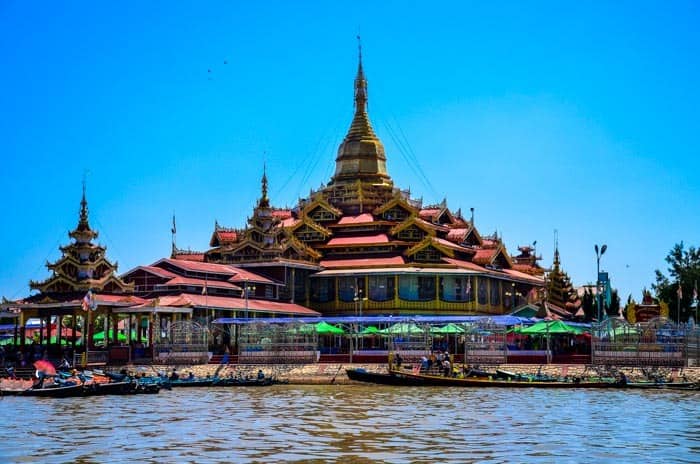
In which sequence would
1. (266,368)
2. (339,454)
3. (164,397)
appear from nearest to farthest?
(339,454)
(164,397)
(266,368)

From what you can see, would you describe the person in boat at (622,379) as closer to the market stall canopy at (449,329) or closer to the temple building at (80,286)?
the market stall canopy at (449,329)

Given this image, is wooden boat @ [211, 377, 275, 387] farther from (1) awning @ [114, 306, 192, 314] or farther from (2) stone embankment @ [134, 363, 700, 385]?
(1) awning @ [114, 306, 192, 314]

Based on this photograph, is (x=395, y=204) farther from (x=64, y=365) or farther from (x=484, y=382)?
(x=64, y=365)

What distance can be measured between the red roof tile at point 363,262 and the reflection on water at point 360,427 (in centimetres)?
2714

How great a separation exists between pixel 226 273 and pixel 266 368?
13723 millimetres

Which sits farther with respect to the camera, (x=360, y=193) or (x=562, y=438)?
(x=360, y=193)

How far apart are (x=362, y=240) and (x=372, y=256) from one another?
151 cm

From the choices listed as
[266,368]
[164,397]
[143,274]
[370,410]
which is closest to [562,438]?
[370,410]

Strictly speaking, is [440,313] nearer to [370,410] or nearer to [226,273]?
[226,273]

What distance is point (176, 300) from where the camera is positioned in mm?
66062

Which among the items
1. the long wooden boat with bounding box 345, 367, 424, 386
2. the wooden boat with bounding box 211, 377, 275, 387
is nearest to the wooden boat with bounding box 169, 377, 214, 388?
the wooden boat with bounding box 211, 377, 275, 387

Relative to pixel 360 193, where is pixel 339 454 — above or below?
below

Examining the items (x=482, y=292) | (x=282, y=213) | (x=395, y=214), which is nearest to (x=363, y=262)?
(x=395, y=214)

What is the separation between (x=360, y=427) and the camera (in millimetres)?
34781
